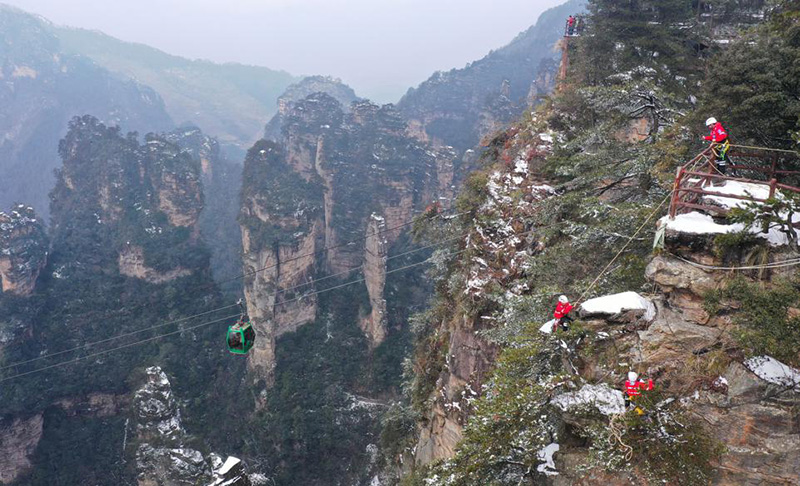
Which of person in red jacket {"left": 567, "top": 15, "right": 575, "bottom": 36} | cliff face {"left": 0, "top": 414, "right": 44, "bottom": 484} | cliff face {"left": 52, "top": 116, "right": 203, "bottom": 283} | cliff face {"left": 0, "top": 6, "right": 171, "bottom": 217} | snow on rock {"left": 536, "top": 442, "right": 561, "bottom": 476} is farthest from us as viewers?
cliff face {"left": 0, "top": 6, "right": 171, "bottom": 217}

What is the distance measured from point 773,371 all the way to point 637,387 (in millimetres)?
1367

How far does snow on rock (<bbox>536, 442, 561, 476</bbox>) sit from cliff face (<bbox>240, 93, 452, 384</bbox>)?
19802mm

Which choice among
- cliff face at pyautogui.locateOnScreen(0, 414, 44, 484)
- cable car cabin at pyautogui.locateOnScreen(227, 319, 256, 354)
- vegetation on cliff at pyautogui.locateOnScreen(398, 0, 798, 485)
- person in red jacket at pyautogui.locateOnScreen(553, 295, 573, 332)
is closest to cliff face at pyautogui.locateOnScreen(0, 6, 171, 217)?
cliff face at pyautogui.locateOnScreen(0, 414, 44, 484)

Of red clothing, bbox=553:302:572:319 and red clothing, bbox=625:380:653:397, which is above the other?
red clothing, bbox=553:302:572:319

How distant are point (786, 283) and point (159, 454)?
26.5 m

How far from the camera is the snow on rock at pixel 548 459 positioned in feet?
19.1

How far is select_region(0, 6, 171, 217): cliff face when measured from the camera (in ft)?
249

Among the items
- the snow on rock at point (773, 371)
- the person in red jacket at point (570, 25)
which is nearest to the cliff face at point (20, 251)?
the person in red jacket at point (570, 25)

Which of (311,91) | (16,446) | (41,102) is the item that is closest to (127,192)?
(16,446)

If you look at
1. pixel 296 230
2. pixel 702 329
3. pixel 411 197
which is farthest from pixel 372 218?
pixel 702 329

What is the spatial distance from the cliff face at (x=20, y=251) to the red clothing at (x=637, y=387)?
37524 millimetres

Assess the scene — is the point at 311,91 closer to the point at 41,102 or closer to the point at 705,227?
the point at 41,102

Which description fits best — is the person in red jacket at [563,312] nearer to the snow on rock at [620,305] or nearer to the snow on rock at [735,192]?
the snow on rock at [620,305]

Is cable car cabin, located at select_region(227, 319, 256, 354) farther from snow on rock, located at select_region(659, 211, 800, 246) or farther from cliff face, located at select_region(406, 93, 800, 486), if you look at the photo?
snow on rock, located at select_region(659, 211, 800, 246)
